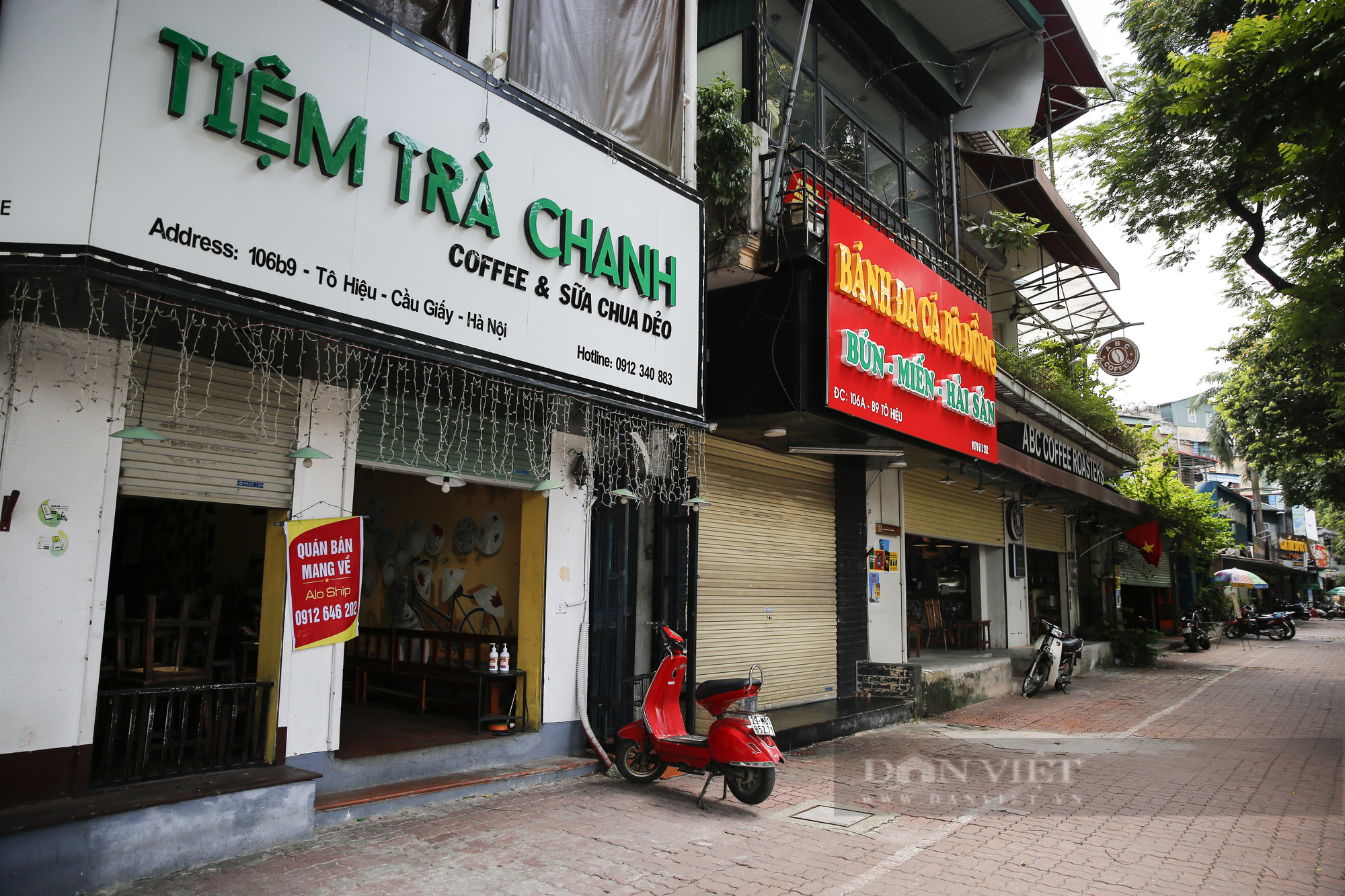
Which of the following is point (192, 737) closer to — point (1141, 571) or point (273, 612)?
point (273, 612)

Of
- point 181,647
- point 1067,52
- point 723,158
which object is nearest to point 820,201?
point 723,158

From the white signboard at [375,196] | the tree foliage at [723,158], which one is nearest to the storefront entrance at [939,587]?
the tree foliage at [723,158]

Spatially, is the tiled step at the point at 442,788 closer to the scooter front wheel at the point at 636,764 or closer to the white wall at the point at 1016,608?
the scooter front wheel at the point at 636,764

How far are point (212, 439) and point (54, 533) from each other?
3.92 ft

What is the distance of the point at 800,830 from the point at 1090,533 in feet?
69.1

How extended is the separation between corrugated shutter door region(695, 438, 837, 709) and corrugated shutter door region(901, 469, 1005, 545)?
9.44 feet

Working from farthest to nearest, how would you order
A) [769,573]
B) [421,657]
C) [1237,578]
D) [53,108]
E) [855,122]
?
[1237,578] < [855,122] < [769,573] < [421,657] < [53,108]

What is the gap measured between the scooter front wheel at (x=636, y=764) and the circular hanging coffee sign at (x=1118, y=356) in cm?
1698

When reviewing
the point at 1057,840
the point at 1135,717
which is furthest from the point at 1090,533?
the point at 1057,840

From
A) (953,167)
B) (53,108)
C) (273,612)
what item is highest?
(953,167)

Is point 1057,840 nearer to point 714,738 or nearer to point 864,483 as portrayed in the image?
point 714,738

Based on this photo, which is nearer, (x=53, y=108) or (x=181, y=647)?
(x=53, y=108)

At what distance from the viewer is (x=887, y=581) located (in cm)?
1416

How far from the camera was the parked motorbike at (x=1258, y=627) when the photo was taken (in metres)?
30.6
